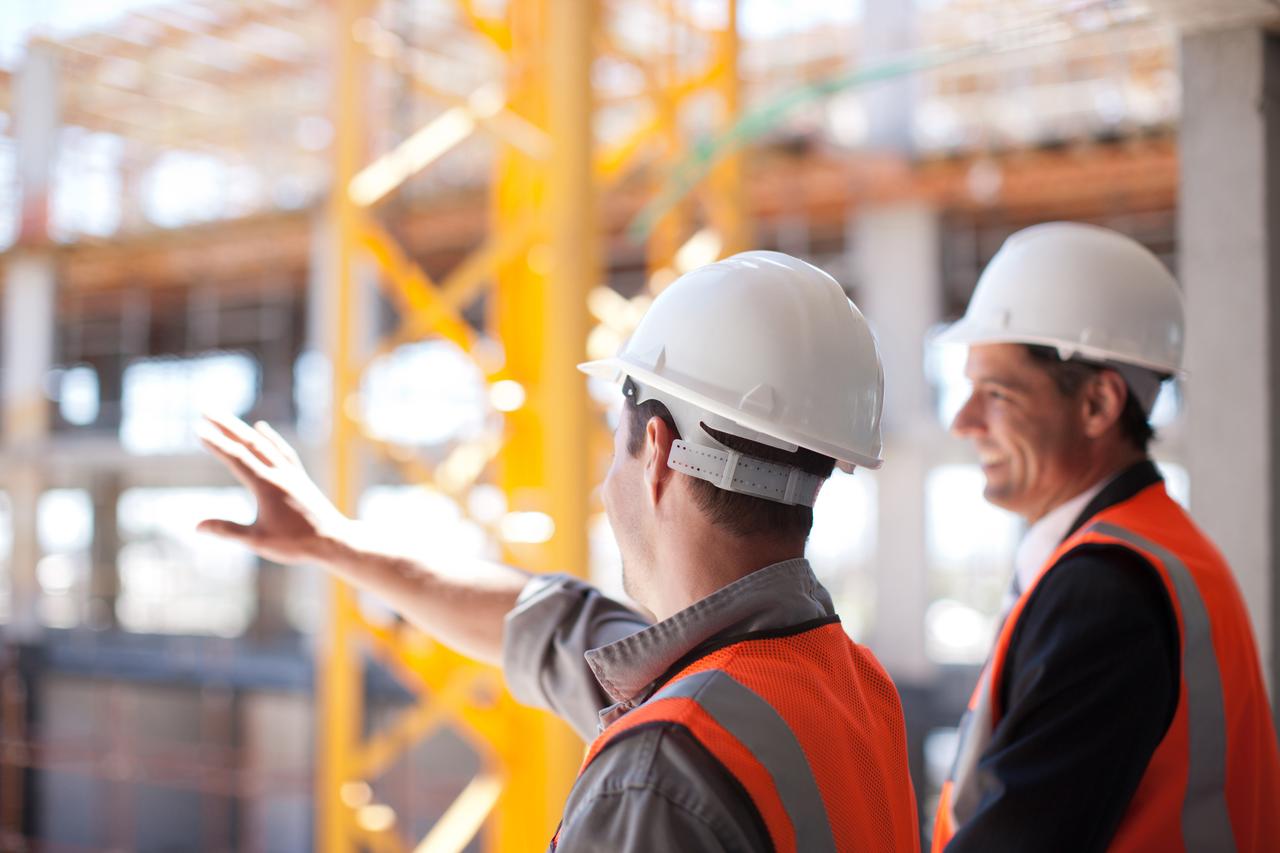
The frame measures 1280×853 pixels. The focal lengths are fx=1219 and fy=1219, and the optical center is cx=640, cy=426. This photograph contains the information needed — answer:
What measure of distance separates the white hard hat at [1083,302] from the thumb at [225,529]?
1.53m

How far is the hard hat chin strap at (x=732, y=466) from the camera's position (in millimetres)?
1478

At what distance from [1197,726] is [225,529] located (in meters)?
1.62

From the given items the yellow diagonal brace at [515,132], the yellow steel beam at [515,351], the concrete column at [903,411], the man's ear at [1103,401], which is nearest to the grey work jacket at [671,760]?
the man's ear at [1103,401]

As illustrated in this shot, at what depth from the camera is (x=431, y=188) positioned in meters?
14.7

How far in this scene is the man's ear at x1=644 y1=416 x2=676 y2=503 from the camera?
1.51m

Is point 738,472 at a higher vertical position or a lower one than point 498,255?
lower

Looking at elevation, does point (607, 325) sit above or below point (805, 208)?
below

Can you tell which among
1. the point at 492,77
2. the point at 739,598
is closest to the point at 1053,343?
the point at 739,598

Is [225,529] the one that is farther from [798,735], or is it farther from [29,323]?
[29,323]

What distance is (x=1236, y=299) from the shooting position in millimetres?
3305

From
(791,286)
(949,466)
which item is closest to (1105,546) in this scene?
(791,286)

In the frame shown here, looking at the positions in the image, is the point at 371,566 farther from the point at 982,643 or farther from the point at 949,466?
the point at 982,643

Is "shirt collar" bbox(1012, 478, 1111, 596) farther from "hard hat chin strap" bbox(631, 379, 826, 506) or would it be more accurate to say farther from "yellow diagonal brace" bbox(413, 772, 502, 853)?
"yellow diagonal brace" bbox(413, 772, 502, 853)

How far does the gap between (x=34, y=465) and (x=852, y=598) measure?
12.1 metres
